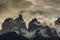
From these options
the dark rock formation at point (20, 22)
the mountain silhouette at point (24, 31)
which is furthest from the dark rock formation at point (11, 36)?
the dark rock formation at point (20, 22)

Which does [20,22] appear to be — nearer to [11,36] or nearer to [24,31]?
[24,31]

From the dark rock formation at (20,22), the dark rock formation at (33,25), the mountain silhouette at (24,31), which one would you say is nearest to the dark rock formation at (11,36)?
the mountain silhouette at (24,31)

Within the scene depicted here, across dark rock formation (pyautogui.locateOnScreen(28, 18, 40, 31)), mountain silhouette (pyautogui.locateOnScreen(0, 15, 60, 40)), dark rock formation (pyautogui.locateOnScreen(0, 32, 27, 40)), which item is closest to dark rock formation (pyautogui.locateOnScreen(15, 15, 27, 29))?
mountain silhouette (pyautogui.locateOnScreen(0, 15, 60, 40))

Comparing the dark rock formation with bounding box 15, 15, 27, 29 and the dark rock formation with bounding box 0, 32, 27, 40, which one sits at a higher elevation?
the dark rock formation with bounding box 15, 15, 27, 29

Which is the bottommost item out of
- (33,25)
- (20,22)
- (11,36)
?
(11,36)

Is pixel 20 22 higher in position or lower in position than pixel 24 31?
higher

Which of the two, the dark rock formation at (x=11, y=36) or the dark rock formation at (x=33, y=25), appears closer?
the dark rock formation at (x=11, y=36)

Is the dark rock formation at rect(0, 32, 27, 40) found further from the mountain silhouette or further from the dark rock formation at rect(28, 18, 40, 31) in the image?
the dark rock formation at rect(28, 18, 40, 31)

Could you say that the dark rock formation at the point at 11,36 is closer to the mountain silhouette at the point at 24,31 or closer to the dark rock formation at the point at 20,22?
the mountain silhouette at the point at 24,31

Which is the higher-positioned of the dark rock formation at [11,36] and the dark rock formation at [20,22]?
the dark rock formation at [20,22]

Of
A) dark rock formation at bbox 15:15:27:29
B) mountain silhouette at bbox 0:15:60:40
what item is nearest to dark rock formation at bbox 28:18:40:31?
mountain silhouette at bbox 0:15:60:40

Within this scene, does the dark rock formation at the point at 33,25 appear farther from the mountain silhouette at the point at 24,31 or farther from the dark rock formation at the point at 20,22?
the dark rock formation at the point at 20,22

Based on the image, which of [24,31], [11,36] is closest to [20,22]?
[24,31]

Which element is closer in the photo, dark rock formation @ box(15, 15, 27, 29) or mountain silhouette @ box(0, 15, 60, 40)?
mountain silhouette @ box(0, 15, 60, 40)
